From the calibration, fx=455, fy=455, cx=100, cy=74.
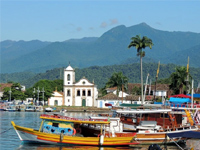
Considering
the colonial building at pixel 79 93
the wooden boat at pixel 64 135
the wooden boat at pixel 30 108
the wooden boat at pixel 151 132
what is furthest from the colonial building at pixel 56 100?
the wooden boat at pixel 64 135

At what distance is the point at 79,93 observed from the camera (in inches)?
4739

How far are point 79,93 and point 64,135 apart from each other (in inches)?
3139

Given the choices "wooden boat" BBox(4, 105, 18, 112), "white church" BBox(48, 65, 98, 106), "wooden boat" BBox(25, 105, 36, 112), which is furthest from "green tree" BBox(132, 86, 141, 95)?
"wooden boat" BBox(4, 105, 18, 112)

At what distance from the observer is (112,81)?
417 ft

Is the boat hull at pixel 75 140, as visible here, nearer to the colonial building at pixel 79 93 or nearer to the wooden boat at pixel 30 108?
the wooden boat at pixel 30 108

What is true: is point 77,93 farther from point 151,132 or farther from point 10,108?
point 151,132

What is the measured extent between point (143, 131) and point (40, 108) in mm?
72153

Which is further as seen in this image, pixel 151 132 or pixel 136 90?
pixel 136 90

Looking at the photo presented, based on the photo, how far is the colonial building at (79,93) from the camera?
120 m

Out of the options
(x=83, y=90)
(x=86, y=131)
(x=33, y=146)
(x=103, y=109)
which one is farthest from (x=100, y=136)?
A: (x=83, y=90)

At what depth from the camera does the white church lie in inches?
4722

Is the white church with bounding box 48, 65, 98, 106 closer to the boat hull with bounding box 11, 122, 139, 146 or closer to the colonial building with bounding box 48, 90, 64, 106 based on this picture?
the colonial building with bounding box 48, 90, 64, 106

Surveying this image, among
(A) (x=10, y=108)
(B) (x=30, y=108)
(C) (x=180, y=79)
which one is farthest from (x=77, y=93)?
(C) (x=180, y=79)

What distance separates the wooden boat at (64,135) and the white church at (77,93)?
7802 centimetres
